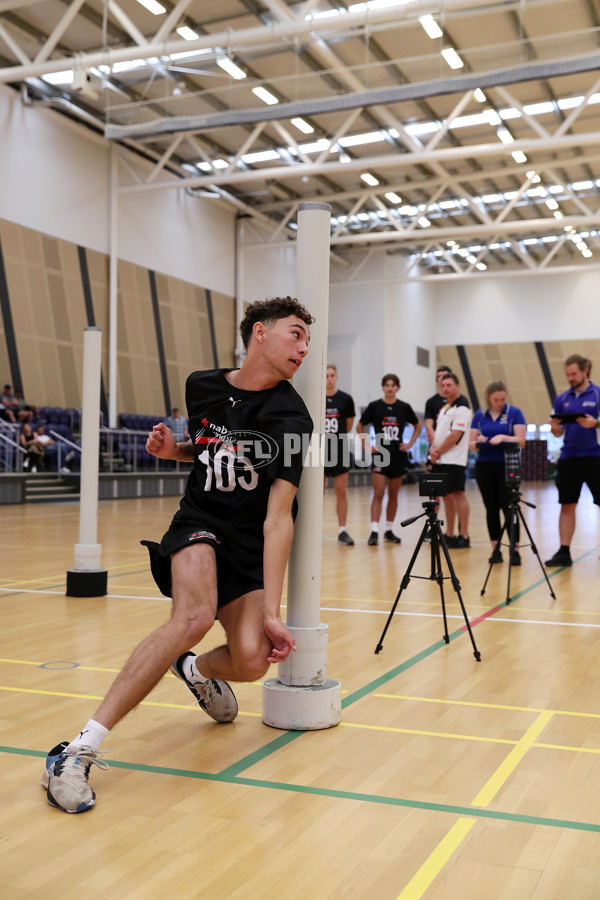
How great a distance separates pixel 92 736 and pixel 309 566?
3.31ft

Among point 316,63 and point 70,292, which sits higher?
point 316,63

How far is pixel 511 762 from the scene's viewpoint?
2875 mm

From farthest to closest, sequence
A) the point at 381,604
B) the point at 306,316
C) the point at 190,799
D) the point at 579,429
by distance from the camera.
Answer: the point at 579,429
the point at 381,604
the point at 306,316
the point at 190,799

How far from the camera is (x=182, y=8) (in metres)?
13.3

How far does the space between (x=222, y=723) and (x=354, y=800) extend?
0.86 m

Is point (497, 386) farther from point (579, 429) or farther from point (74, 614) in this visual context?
point (74, 614)

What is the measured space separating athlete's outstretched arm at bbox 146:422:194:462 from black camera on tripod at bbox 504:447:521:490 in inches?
156

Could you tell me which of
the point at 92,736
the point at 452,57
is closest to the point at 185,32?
the point at 452,57

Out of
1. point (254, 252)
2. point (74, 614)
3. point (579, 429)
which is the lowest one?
point (74, 614)

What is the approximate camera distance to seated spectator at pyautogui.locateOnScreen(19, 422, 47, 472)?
17.5 meters

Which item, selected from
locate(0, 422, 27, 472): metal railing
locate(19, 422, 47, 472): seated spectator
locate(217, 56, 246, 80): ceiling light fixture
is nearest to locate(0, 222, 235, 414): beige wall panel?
locate(19, 422, 47, 472): seated spectator

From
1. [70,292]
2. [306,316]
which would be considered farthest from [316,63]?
[306,316]

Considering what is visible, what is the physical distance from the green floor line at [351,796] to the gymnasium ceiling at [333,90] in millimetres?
12428

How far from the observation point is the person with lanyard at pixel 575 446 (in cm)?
767
